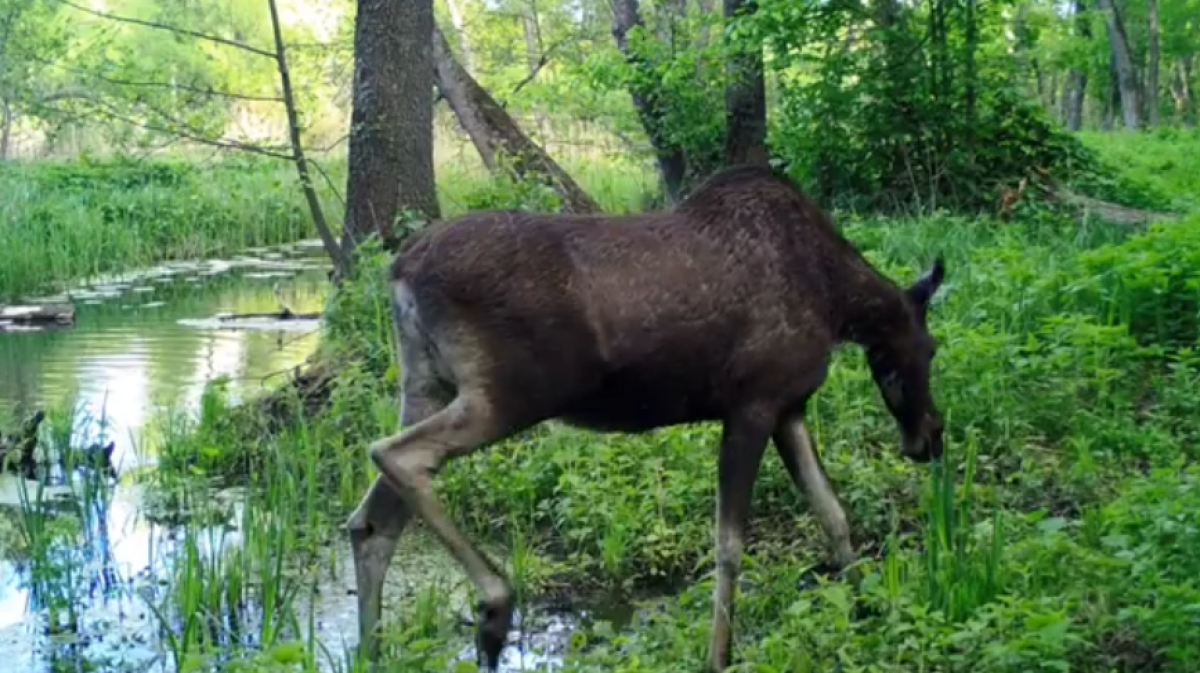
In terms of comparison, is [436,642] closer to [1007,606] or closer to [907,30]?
[1007,606]

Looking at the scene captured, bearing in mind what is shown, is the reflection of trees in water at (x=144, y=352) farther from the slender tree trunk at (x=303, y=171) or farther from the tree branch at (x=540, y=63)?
the tree branch at (x=540, y=63)

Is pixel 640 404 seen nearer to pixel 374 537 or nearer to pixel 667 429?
pixel 374 537

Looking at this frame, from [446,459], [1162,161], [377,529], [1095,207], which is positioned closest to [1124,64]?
[1162,161]

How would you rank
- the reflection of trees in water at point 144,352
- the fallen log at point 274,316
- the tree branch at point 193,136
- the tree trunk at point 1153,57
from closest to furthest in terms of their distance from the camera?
the tree branch at point 193,136
the reflection of trees in water at point 144,352
the fallen log at point 274,316
the tree trunk at point 1153,57

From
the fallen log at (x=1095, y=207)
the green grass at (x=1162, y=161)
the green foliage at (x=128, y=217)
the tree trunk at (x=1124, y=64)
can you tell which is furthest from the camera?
the tree trunk at (x=1124, y=64)

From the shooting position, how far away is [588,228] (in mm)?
5363

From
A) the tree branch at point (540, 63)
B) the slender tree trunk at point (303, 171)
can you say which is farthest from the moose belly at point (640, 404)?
the tree branch at point (540, 63)

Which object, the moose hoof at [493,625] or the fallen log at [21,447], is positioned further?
the fallen log at [21,447]

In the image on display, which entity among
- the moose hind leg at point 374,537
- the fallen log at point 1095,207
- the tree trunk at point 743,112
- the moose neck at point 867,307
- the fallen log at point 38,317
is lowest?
the fallen log at point 38,317

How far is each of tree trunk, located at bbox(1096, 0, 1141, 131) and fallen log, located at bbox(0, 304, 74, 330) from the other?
26.2 meters

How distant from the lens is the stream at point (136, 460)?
19.1 feet

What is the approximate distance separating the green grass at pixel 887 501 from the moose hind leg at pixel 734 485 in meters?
0.23

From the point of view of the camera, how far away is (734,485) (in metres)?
5.23

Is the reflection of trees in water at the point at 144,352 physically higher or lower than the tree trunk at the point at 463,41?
lower
